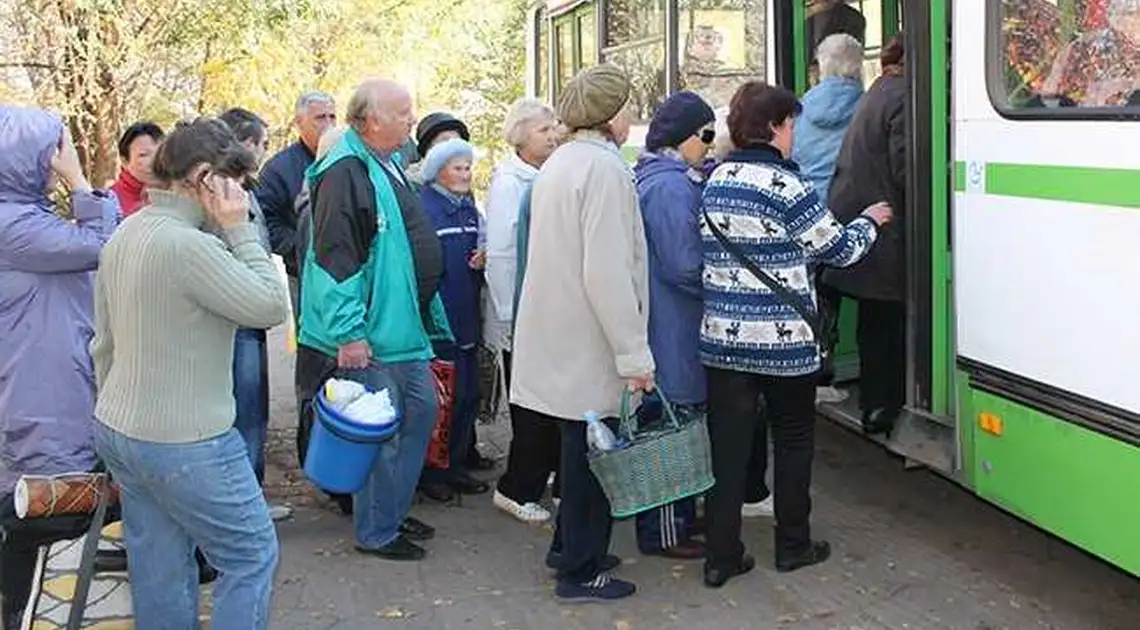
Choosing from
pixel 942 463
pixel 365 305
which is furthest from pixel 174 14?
pixel 942 463

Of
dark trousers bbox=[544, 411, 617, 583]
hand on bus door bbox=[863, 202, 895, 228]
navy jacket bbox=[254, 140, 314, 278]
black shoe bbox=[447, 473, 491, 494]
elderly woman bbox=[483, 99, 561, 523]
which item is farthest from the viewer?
black shoe bbox=[447, 473, 491, 494]

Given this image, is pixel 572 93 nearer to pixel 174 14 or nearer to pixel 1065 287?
pixel 1065 287

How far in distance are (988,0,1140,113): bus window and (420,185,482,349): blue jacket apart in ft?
8.53

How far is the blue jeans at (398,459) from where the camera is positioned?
16.8 feet

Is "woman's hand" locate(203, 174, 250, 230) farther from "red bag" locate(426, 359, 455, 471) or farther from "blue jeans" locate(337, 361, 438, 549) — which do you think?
"red bag" locate(426, 359, 455, 471)

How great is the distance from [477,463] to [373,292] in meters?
2.04

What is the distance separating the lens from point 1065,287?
4.01m

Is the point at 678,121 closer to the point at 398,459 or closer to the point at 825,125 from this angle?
the point at 825,125

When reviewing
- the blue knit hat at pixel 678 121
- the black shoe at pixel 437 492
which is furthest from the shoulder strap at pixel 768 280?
the black shoe at pixel 437 492

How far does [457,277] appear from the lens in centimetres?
605

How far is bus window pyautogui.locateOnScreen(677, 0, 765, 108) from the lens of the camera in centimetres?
694

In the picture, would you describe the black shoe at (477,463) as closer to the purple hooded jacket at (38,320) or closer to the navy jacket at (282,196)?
the navy jacket at (282,196)

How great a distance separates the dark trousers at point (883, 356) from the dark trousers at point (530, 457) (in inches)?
54.7

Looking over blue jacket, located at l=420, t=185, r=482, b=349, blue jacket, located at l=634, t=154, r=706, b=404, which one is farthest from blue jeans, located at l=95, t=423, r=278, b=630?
blue jacket, located at l=420, t=185, r=482, b=349
